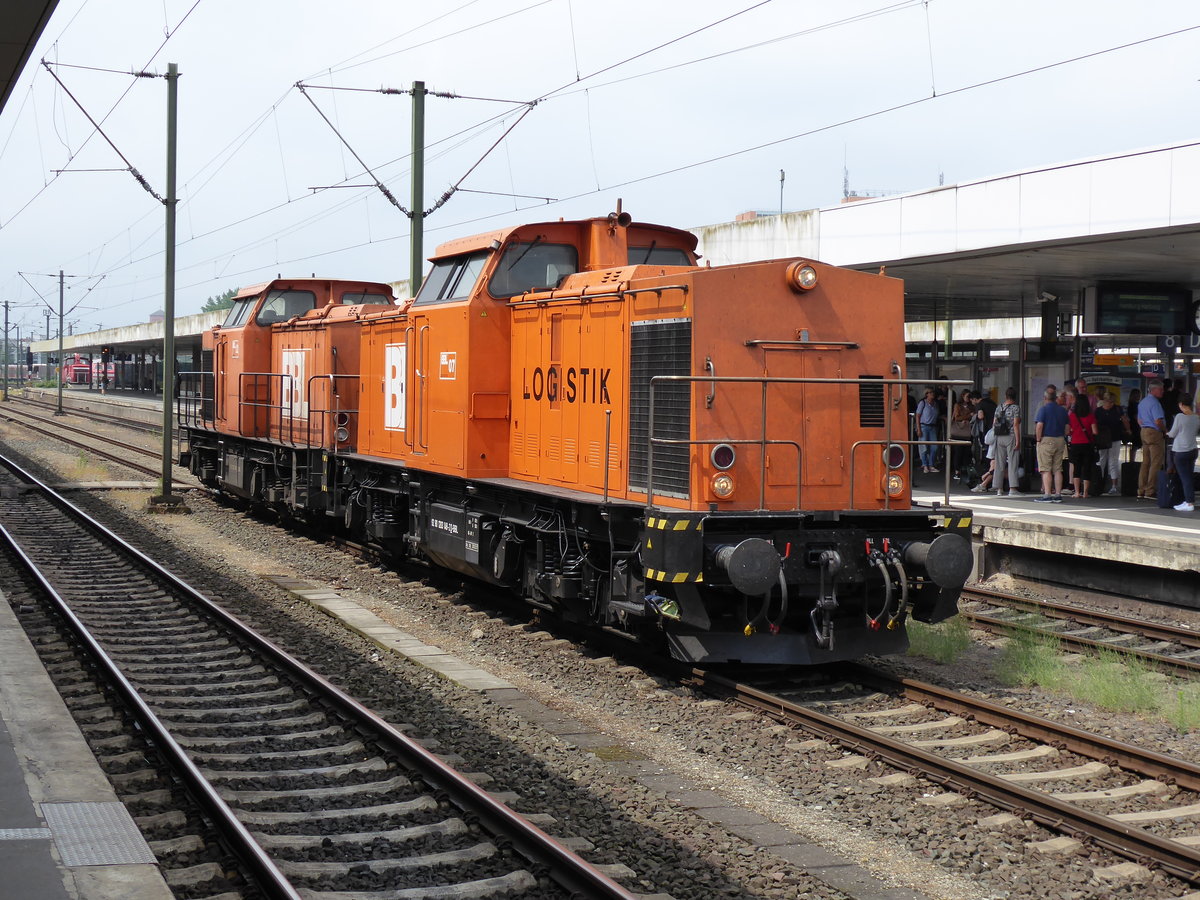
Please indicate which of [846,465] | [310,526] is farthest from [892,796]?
[310,526]

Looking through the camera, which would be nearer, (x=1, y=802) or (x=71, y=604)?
(x=1, y=802)

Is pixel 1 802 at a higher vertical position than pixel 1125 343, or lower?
lower

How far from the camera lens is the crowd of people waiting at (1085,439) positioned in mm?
15367

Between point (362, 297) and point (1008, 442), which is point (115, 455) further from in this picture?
point (1008, 442)

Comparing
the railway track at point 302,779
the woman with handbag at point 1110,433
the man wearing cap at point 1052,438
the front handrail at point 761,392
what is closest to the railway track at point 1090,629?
the front handrail at point 761,392

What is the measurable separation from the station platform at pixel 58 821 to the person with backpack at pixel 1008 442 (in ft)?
45.9

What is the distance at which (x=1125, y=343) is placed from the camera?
20781 mm

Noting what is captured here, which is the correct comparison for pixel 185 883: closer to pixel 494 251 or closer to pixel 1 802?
pixel 1 802

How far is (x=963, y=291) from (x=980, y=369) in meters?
1.40

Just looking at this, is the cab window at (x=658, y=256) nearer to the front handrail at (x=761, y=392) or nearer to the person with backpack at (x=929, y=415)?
the front handrail at (x=761, y=392)

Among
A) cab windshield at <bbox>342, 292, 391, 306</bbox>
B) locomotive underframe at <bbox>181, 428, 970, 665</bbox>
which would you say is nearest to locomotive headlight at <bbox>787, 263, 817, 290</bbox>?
locomotive underframe at <bbox>181, 428, 970, 665</bbox>

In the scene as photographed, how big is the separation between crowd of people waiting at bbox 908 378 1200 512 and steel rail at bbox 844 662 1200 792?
667 centimetres

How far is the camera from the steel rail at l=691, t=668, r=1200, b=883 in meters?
5.23

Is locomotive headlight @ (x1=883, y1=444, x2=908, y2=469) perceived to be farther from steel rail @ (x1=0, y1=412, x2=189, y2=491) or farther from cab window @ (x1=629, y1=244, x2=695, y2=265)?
steel rail @ (x1=0, y1=412, x2=189, y2=491)
